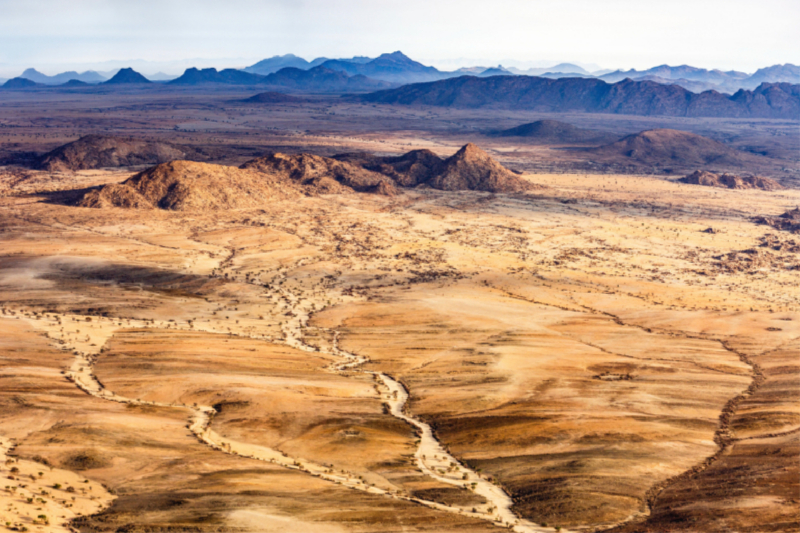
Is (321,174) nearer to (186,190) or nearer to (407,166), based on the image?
(407,166)

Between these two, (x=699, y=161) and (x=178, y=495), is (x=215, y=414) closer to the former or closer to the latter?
(x=178, y=495)

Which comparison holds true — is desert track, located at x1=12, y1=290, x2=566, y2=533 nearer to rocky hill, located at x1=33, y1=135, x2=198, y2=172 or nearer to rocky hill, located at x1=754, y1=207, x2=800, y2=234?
rocky hill, located at x1=754, y1=207, x2=800, y2=234

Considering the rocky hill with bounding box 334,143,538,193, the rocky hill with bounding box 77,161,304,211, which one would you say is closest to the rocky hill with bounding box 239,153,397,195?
the rocky hill with bounding box 334,143,538,193

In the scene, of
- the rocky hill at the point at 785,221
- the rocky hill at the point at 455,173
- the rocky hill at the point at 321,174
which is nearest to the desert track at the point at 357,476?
the rocky hill at the point at 321,174

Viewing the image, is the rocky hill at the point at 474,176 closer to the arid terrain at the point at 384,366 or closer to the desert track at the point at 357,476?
the arid terrain at the point at 384,366

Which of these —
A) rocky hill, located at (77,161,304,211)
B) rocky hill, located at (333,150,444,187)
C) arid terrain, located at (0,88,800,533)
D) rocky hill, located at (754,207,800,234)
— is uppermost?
rocky hill, located at (333,150,444,187)

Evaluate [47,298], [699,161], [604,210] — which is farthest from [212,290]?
[699,161]

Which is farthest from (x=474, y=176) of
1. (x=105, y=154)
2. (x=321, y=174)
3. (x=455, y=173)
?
(x=105, y=154)
